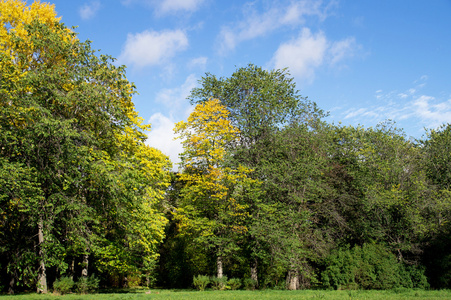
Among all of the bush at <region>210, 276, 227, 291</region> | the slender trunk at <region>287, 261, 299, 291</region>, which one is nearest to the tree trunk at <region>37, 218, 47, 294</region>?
the bush at <region>210, 276, 227, 291</region>

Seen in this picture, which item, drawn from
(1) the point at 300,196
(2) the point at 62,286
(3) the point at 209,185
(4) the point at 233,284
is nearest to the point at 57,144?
(2) the point at 62,286

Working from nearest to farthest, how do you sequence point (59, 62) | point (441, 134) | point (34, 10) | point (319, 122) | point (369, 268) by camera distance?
point (59, 62) < point (34, 10) < point (369, 268) < point (319, 122) < point (441, 134)

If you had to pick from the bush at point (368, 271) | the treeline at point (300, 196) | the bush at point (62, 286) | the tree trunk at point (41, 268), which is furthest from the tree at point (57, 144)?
the bush at point (368, 271)

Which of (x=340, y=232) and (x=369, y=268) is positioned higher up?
(x=340, y=232)

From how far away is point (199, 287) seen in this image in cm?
2231

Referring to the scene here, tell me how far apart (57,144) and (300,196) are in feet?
59.9

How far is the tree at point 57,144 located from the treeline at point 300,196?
21.1 feet

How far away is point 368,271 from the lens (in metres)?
24.6

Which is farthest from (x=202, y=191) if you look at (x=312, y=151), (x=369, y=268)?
(x=369, y=268)

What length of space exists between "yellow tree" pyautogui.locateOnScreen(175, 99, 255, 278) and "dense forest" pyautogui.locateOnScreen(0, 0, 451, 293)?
0.11 metres

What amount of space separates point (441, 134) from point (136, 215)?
3094cm

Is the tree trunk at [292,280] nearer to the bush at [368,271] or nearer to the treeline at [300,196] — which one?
the treeline at [300,196]

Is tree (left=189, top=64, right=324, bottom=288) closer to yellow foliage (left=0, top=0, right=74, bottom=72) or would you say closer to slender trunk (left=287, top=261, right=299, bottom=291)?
slender trunk (left=287, top=261, right=299, bottom=291)

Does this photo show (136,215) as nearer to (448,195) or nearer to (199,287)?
(199,287)
